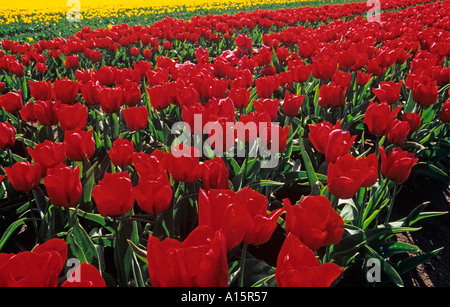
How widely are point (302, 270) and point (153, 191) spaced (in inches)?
26.3

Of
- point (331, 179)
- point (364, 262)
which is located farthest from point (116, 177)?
point (364, 262)

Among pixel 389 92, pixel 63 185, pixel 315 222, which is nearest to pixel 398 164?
pixel 315 222

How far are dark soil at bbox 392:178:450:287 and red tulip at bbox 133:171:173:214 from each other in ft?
5.57

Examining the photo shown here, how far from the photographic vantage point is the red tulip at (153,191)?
4.50ft

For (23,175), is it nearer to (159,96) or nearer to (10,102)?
(159,96)

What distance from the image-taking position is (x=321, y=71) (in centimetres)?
345

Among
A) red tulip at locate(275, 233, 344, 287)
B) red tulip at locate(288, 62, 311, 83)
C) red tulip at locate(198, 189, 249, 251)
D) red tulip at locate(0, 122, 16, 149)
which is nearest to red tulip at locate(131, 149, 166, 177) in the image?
red tulip at locate(198, 189, 249, 251)

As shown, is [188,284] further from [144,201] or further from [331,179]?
[331,179]

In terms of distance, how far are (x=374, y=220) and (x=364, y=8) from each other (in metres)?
13.0

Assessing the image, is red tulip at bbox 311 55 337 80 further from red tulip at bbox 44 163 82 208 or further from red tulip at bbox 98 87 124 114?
red tulip at bbox 44 163 82 208

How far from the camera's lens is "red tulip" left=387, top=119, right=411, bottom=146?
7.06 ft

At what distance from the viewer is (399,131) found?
2.16 metres

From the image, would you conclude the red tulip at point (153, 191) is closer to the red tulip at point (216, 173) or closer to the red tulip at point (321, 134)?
the red tulip at point (216, 173)

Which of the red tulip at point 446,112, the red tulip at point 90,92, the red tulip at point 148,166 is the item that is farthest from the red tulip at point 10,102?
the red tulip at point 446,112
